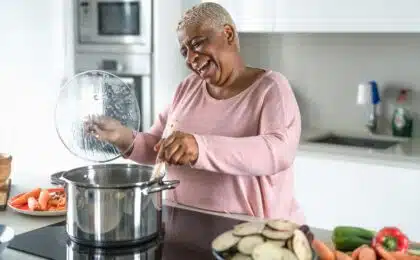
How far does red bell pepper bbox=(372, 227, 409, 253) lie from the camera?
1021 mm

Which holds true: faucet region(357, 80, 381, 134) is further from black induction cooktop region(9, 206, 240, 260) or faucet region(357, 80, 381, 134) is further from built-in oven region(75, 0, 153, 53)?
black induction cooktop region(9, 206, 240, 260)

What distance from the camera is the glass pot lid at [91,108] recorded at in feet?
4.59

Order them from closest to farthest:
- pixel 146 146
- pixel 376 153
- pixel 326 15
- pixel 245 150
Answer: pixel 245 150, pixel 146 146, pixel 376 153, pixel 326 15

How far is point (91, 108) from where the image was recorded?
4.70 feet

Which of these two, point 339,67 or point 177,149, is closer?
point 177,149

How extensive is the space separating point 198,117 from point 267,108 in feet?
0.62

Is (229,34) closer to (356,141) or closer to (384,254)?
(384,254)

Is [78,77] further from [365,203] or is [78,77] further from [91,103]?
[365,203]

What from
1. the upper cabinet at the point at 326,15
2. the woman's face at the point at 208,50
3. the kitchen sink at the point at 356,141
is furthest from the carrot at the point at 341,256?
the kitchen sink at the point at 356,141

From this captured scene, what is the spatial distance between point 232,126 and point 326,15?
1.17 meters

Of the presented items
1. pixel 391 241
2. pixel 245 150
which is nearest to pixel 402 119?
pixel 245 150

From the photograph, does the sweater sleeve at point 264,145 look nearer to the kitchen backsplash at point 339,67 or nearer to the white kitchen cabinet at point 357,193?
the white kitchen cabinet at point 357,193

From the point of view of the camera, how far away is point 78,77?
141 centimetres

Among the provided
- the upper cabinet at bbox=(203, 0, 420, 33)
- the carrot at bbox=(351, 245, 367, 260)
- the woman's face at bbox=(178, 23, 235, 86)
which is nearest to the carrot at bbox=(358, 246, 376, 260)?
the carrot at bbox=(351, 245, 367, 260)
